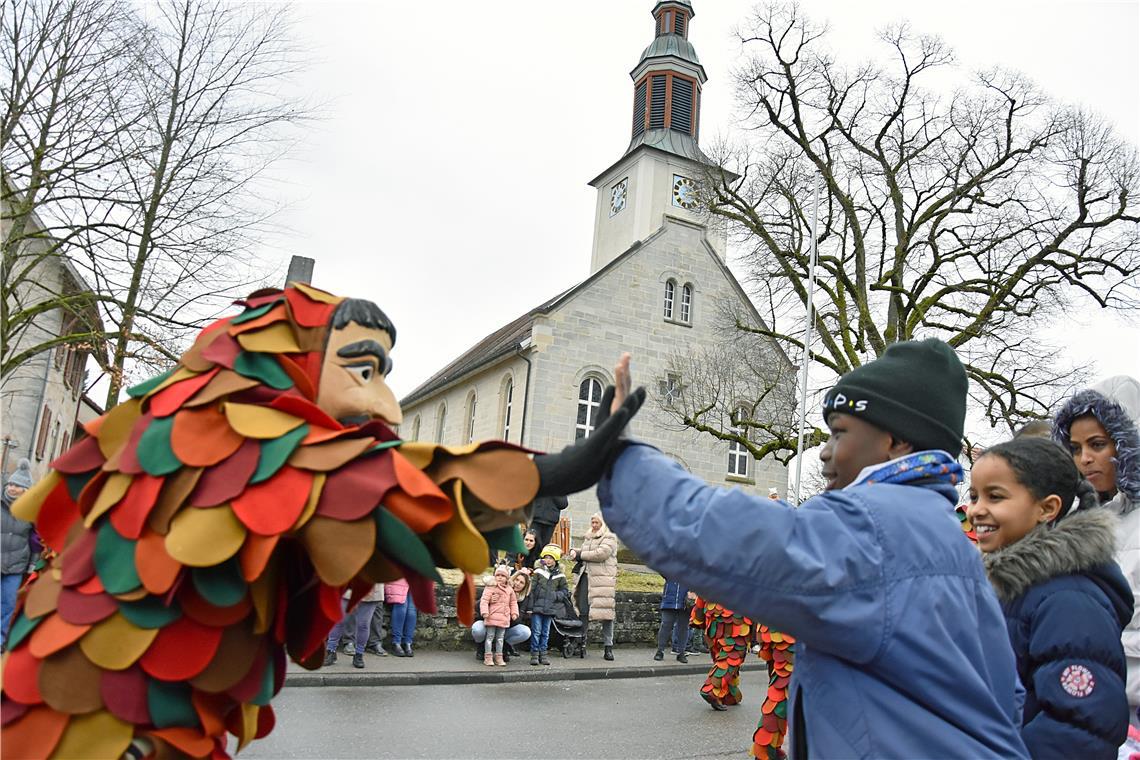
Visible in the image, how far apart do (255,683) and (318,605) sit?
0.21 meters

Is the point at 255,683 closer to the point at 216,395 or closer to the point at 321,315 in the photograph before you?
the point at 216,395

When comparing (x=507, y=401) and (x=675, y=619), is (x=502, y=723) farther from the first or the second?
(x=507, y=401)

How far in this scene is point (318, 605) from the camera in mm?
2150

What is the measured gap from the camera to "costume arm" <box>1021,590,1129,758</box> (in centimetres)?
265

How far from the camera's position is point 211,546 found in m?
1.85

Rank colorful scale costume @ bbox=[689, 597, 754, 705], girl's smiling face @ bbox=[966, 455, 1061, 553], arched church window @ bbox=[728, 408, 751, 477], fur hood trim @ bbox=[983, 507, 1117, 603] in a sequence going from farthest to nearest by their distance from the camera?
arched church window @ bbox=[728, 408, 751, 477], colorful scale costume @ bbox=[689, 597, 754, 705], girl's smiling face @ bbox=[966, 455, 1061, 553], fur hood trim @ bbox=[983, 507, 1117, 603]

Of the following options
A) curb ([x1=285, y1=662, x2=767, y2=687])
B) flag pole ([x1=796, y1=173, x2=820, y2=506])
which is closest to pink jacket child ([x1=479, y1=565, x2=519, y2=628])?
curb ([x1=285, y1=662, x2=767, y2=687])

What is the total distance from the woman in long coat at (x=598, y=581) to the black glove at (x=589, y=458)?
10.8m

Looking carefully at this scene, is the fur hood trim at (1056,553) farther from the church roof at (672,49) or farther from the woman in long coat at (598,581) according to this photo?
the church roof at (672,49)

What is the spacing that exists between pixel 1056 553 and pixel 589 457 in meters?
1.74

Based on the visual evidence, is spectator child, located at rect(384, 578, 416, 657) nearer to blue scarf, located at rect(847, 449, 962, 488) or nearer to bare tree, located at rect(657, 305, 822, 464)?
blue scarf, located at rect(847, 449, 962, 488)

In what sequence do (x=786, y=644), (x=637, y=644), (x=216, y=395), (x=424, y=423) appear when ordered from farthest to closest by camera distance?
(x=424, y=423) → (x=637, y=644) → (x=786, y=644) → (x=216, y=395)

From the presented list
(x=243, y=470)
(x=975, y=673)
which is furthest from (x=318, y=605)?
(x=975, y=673)

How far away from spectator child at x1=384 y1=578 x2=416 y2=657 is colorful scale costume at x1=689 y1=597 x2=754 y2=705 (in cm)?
392
